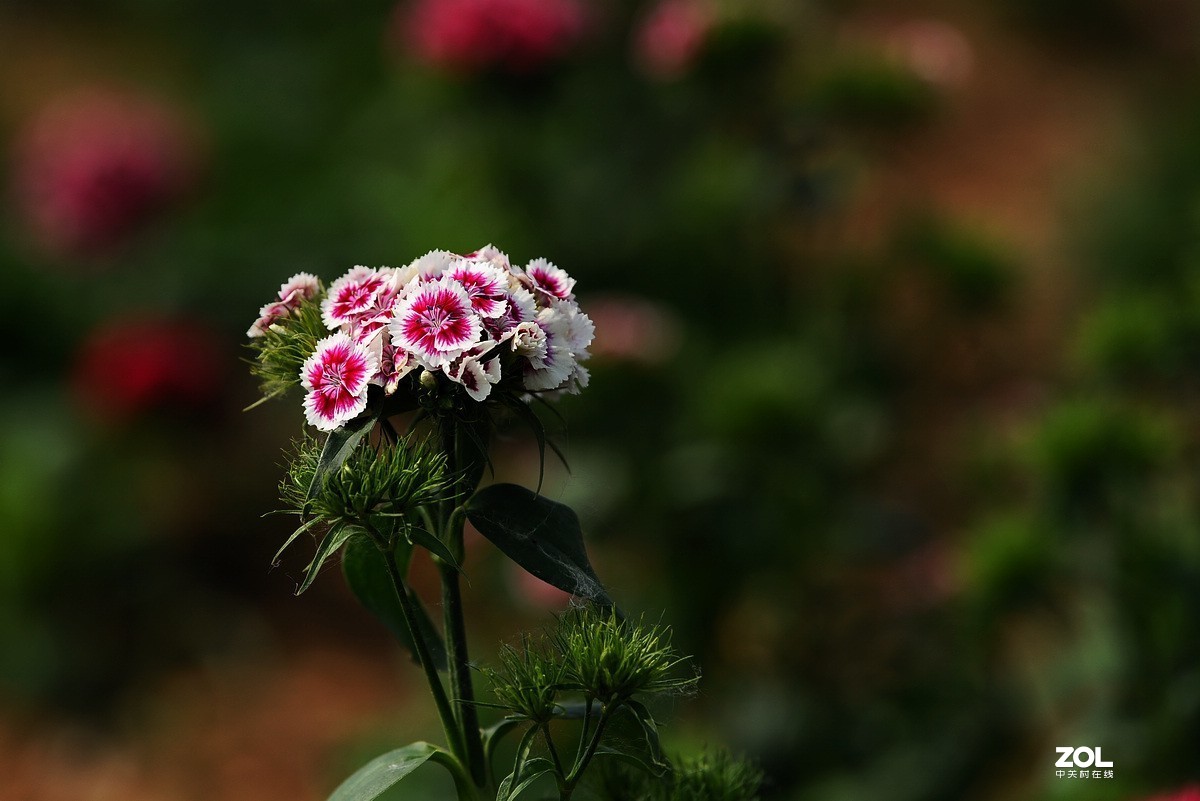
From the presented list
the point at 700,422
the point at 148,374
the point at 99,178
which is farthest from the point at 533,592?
the point at 99,178

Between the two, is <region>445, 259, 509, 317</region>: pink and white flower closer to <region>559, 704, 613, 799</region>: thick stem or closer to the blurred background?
the blurred background

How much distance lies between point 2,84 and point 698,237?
512cm

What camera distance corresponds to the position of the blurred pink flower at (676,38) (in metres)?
2.84

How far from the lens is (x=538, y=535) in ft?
3.28

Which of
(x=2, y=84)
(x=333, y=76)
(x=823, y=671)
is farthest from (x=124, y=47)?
(x=823, y=671)

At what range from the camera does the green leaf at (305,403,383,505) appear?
3.10 ft

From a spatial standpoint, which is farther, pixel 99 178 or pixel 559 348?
pixel 99 178

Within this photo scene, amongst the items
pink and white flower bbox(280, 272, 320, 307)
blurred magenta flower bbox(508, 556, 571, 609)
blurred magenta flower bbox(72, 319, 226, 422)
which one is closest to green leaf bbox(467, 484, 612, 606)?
pink and white flower bbox(280, 272, 320, 307)

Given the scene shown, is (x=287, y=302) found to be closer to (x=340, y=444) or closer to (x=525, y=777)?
(x=340, y=444)

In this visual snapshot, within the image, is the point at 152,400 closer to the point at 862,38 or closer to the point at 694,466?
the point at 694,466

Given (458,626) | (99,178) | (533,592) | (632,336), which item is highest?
(99,178)

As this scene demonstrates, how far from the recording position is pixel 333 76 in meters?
6.21

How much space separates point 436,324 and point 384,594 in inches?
11.8

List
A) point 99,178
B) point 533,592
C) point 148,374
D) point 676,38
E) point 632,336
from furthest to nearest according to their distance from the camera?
1. point 99,178
2. point 148,374
3. point 676,38
4. point 632,336
5. point 533,592
